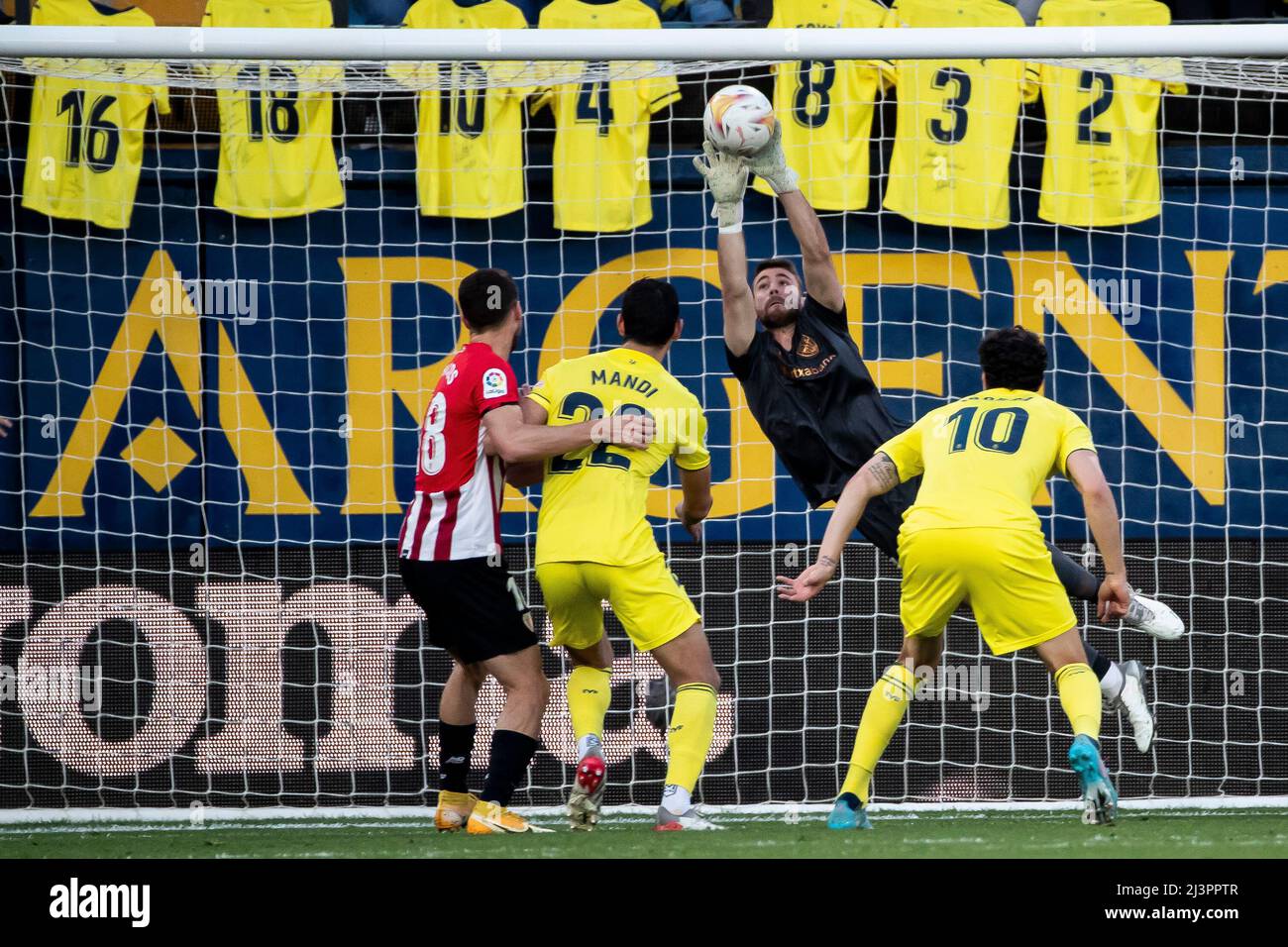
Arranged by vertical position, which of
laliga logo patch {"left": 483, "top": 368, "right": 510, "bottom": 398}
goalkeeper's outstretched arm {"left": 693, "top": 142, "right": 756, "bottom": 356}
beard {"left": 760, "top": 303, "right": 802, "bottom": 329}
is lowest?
laliga logo patch {"left": 483, "top": 368, "right": 510, "bottom": 398}

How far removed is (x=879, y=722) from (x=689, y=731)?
647mm

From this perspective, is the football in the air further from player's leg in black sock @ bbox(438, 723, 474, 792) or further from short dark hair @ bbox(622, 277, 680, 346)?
player's leg in black sock @ bbox(438, 723, 474, 792)

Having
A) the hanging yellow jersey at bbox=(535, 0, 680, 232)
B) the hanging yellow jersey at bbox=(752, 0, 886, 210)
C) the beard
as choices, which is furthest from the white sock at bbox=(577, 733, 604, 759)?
the hanging yellow jersey at bbox=(752, 0, 886, 210)

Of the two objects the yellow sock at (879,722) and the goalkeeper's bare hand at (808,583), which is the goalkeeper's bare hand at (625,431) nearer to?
the goalkeeper's bare hand at (808,583)

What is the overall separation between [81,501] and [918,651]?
12.8ft

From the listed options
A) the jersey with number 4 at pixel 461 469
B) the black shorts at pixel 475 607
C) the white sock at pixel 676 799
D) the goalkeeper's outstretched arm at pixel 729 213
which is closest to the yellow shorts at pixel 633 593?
the black shorts at pixel 475 607

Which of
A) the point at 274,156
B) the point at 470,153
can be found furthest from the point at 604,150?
the point at 274,156

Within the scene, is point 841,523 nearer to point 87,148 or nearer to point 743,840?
point 743,840

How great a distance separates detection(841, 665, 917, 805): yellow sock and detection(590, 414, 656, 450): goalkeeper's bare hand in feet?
3.73

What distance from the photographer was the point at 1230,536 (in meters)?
7.63

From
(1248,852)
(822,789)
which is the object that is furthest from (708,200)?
(1248,852)

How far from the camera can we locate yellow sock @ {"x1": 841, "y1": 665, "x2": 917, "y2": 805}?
5.70 m

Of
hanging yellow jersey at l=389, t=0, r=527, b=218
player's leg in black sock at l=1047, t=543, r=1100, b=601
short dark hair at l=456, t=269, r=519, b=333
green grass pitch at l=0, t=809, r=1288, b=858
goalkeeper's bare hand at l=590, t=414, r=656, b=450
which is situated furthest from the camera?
hanging yellow jersey at l=389, t=0, r=527, b=218

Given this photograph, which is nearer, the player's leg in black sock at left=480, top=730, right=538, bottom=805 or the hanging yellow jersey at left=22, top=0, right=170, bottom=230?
the player's leg in black sock at left=480, top=730, right=538, bottom=805
